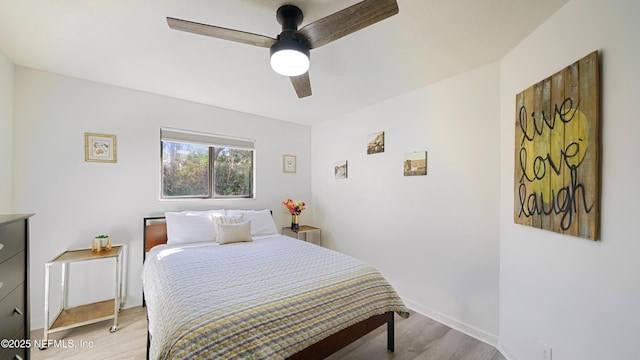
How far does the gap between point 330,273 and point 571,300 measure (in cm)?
143

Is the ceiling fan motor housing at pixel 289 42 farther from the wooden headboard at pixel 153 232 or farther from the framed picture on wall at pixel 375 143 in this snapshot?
the wooden headboard at pixel 153 232

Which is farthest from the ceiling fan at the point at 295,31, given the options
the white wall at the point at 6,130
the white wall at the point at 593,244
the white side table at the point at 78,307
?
the white side table at the point at 78,307

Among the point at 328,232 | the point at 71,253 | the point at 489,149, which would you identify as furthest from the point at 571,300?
the point at 71,253

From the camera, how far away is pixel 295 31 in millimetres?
1439

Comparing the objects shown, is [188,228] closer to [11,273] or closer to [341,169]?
[11,273]

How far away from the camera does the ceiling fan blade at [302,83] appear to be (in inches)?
70.9

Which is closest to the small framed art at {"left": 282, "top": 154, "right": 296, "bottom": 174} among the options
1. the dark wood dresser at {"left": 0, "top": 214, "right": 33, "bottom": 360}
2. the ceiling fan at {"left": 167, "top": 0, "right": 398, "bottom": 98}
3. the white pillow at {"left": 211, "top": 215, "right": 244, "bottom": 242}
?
the white pillow at {"left": 211, "top": 215, "right": 244, "bottom": 242}

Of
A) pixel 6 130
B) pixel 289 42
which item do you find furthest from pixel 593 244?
pixel 6 130

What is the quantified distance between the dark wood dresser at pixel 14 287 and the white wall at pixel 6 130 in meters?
1.14

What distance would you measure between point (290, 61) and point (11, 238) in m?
1.84

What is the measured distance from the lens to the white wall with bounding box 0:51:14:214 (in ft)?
6.64

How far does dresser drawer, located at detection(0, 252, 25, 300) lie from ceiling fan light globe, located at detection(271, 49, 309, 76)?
1799 millimetres

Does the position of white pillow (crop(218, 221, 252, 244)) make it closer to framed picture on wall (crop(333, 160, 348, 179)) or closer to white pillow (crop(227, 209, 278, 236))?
white pillow (crop(227, 209, 278, 236))

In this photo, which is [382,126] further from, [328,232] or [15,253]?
[15,253]
